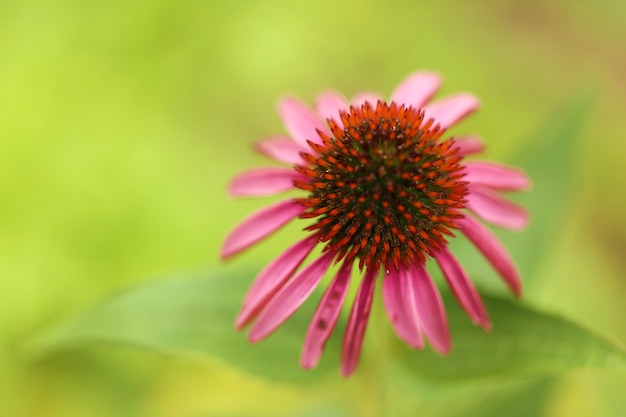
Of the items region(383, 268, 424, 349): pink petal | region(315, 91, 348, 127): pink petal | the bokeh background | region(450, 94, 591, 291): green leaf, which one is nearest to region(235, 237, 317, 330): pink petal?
region(383, 268, 424, 349): pink petal

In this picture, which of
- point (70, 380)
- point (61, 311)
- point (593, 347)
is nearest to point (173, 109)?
point (61, 311)

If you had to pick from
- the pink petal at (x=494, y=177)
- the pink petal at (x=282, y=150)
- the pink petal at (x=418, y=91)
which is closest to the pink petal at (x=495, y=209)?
the pink petal at (x=494, y=177)

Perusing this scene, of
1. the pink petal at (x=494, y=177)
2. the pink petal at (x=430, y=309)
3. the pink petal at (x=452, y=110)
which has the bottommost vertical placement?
the pink petal at (x=430, y=309)

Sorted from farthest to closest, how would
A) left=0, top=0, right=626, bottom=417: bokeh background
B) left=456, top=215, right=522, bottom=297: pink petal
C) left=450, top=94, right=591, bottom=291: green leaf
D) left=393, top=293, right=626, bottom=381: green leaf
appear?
left=0, top=0, right=626, bottom=417: bokeh background → left=450, top=94, right=591, bottom=291: green leaf → left=456, top=215, right=522, bottom=297: pink petal → left=393, top=293, right=626, bottom=381: green leaf

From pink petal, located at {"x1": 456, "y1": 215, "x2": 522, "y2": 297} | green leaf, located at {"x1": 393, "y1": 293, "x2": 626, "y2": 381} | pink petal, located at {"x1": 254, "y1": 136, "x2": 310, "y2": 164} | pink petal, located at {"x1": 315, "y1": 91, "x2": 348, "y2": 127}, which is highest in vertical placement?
pink petal, located at {"x1": 315, "y1": 91, "x2": 348, "y2": 127}

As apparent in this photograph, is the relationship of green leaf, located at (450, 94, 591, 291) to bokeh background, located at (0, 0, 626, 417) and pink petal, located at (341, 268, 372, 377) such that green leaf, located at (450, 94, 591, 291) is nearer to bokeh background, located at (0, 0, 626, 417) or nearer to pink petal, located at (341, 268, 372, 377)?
bokeh background, located at (0, 0, 626, 417)

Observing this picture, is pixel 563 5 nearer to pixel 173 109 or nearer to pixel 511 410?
pixel 173 109

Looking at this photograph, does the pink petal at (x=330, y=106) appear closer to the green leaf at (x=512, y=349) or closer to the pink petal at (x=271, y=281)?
the pink petal at (x=271, y=281)
